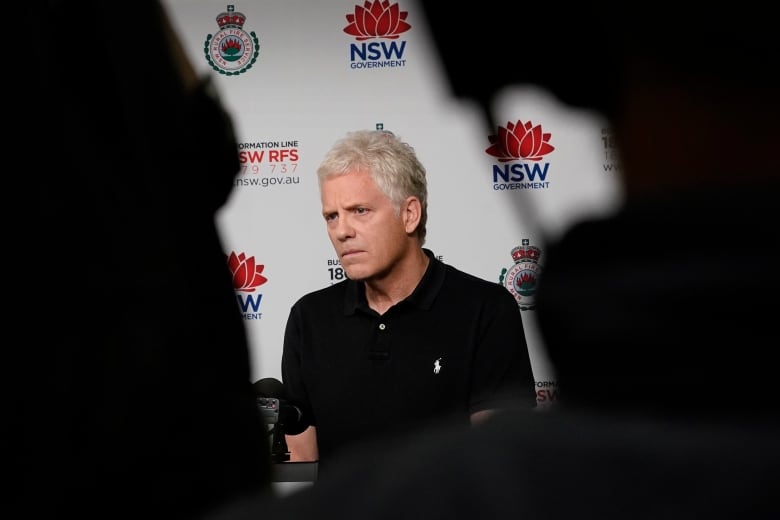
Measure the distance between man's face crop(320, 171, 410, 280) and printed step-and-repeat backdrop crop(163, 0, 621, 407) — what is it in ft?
1.82

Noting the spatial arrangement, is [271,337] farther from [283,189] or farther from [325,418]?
[325,418]

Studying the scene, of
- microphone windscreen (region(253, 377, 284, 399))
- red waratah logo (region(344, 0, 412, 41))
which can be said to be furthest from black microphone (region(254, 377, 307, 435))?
red waratah logo (region(344, 0, 412, 41))

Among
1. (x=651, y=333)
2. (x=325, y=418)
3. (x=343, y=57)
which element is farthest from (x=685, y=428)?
(x=343, y=57)

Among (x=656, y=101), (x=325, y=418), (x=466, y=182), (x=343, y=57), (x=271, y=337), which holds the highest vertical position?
(x=343, y=57)

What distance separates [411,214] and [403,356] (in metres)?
0.43

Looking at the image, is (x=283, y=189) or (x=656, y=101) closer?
(x=656, y=101)

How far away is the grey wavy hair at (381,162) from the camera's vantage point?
2.28 m

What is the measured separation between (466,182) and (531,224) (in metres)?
2.58

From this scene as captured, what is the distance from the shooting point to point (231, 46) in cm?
304

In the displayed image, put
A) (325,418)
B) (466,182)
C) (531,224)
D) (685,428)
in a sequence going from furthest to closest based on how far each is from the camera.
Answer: (466,182) → (325,418) → (531,224) → (685,428)

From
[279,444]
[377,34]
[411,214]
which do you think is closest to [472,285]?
[411,214]

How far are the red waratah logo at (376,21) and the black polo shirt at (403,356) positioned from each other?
1.07 meters

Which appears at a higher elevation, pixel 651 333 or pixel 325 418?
pixel 651 333

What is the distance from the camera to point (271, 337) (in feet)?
9.57
